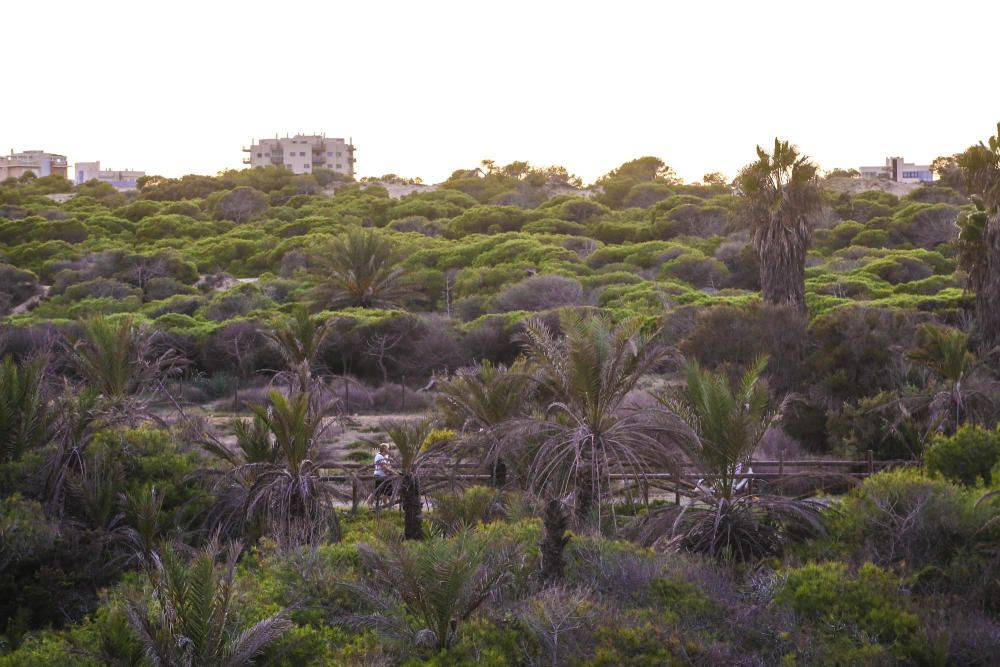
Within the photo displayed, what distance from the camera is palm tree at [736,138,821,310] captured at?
25141 mm

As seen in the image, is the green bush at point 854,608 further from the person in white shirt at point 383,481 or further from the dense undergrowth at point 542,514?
the person in white shirt at point 383,481

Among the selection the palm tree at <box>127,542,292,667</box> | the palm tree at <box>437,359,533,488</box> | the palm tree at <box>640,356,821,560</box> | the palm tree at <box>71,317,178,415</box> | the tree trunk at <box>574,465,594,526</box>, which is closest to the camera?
the palm tree at <box>127,542,292,667</box>

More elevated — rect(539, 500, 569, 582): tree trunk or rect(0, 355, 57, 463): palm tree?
rect(0, 355, 57, 463): palm tree

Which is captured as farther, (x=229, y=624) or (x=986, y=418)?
(x=986, y=418)

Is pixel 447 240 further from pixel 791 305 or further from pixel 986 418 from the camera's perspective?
pixel 986 418

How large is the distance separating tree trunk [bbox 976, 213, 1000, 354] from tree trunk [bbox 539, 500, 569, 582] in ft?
42.0

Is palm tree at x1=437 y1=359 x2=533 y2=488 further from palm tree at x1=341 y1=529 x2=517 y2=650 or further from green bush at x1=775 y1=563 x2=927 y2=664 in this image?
green bush at x1=775 y1=563 x2=927 y2=664

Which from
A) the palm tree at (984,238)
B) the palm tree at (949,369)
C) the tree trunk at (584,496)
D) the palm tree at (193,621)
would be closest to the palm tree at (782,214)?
the palm tree at (984,238)

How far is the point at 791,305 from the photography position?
24359 millimetres

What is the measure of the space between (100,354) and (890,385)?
14.4 meters

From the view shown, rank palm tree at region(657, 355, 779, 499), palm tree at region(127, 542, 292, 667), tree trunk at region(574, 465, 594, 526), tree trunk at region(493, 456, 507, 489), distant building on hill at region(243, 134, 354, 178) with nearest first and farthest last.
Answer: palm tree at region(127, 542, 292, 667) < palm tree at region(657, 355, 779, 499) < tree trunk at region(574, 465, 594, 526) < tree trunk at region(493, 456, 507, 489) < distant building on hill at region(243, 134, 354, 178)

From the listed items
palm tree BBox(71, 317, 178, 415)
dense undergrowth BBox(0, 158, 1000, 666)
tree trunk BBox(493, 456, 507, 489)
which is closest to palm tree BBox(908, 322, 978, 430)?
dense undergrowth BBox(0, 158, 1000, 666)

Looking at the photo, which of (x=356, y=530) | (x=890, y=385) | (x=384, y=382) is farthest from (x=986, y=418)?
(x=384, y=382)

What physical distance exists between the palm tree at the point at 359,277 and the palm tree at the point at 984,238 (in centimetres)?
2029
